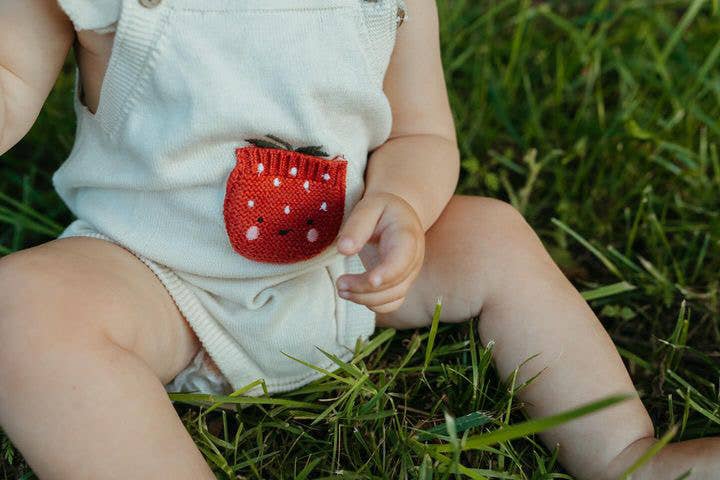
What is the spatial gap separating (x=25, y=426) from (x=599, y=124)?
4.17ft

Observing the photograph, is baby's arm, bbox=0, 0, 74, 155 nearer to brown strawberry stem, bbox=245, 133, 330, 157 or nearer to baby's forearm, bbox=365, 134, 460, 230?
brown strawberry stem, bbox=245, 133, 330, 157

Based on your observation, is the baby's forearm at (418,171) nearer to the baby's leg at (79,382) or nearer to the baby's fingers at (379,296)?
the baby's fingers at (379,296)

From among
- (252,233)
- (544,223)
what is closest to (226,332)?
(252,233)

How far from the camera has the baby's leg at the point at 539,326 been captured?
44.5 inches

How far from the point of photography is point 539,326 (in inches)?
47.4

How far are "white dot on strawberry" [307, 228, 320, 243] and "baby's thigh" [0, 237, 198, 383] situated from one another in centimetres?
21

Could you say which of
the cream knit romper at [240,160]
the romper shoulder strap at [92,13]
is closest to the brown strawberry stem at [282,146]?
the cream knit romper at [240,160]

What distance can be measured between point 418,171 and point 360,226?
0.25 meters

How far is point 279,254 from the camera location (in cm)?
117

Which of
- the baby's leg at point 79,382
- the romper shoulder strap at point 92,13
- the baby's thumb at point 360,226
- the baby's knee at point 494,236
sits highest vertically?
the romper shoulder strap at point 92,13

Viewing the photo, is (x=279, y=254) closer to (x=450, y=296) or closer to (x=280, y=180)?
(x=280, y=180)

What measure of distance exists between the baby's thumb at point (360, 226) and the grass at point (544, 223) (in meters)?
0.19

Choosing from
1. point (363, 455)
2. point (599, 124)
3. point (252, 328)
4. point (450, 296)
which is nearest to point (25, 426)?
point (252, 328)

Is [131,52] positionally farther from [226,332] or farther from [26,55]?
[226,332]
